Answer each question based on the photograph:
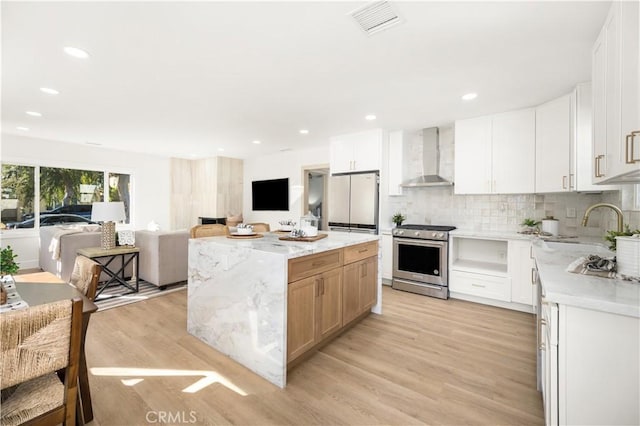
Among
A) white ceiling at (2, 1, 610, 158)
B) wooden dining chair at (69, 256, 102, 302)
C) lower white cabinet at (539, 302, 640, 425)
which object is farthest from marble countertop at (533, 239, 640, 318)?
wooden dining chair at (69, 256, 102, 302)

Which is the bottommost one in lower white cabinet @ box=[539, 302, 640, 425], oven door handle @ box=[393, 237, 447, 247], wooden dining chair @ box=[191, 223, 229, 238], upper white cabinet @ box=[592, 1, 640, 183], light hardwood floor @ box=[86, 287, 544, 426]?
light hardwood floor @ box=[86, 287, 544, 426]

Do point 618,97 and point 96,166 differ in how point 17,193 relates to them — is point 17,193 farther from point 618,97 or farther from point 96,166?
point 618,97

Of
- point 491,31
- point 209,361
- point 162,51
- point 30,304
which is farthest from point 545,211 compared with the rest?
point 30,304

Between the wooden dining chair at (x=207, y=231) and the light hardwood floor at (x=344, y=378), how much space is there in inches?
36.6

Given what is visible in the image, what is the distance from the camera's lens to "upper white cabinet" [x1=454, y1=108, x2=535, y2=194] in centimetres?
341

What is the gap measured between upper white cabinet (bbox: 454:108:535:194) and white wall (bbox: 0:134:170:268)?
268 inches

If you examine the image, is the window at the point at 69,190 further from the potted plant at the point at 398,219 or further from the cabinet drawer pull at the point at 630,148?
the cabinet drawer pull at the point at 630,148

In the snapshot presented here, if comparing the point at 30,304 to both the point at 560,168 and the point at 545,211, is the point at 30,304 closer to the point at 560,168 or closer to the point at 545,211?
the point at 560,168

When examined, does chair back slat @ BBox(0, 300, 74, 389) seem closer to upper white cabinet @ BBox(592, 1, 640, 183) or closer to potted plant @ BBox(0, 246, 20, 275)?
potted plant @ BBox(0, 246, 20, 275)

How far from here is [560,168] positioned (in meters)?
3.07

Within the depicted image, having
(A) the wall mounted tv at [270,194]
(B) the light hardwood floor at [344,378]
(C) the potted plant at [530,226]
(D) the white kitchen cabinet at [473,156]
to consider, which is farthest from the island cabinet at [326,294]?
(A) the wall mounted tv at [270,194]

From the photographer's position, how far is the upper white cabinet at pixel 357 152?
446 cm

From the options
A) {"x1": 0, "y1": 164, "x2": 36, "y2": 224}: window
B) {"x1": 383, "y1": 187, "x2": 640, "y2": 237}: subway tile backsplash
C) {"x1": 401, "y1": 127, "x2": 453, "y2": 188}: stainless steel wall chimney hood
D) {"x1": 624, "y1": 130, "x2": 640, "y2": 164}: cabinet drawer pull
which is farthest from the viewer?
{"x1": 0, "y1": 164, "x2": 36, "y2": 224}: window

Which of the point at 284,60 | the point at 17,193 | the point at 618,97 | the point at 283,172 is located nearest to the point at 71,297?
the point at 284,60
